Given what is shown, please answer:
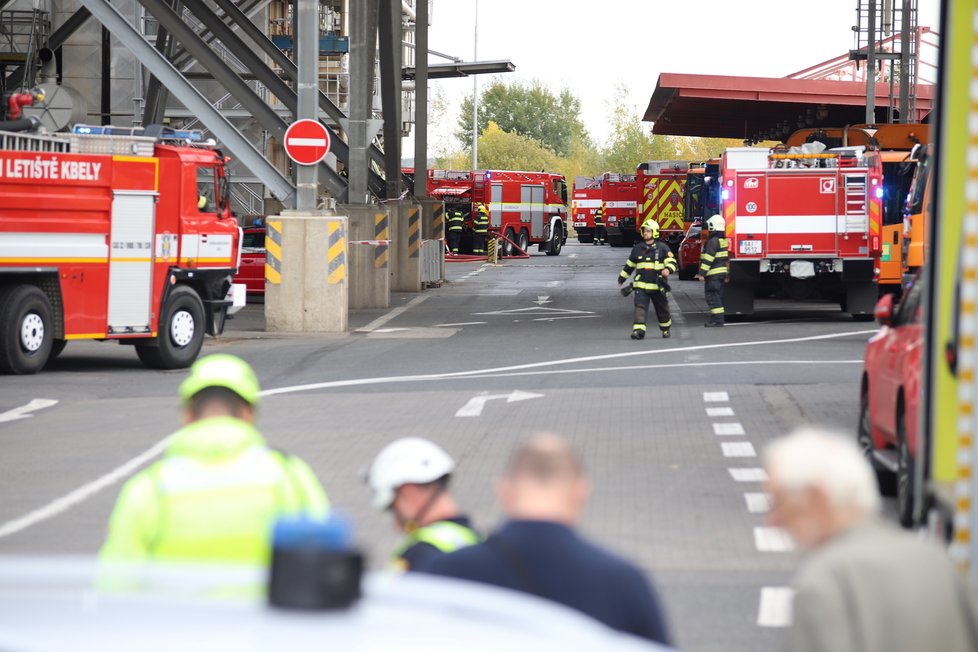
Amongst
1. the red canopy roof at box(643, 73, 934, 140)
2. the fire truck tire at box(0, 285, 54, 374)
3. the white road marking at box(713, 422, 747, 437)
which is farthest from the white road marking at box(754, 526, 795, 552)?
the red canopy roof at box(643, 73, 934, 140)

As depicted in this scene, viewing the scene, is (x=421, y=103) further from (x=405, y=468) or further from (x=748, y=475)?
(x=405, y=468)

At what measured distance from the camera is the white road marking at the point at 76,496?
33.4 feet

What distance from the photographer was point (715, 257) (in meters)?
26.5

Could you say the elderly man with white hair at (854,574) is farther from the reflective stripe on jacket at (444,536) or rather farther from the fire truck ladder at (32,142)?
the fire truck ladder at (32,142)

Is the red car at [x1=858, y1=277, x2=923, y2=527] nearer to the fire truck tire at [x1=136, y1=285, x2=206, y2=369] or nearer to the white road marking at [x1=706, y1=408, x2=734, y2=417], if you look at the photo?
the white road marking at [x1=706, y1=408, x2=734, y2=417]

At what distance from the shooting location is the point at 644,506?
10.7 m

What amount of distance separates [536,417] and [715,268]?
12020 millimetres

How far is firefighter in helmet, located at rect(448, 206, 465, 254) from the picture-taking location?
5881 cm

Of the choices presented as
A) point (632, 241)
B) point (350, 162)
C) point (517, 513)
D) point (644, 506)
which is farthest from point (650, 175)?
point (517, 513)

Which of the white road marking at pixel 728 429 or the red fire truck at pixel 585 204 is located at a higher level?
the red fire truck at pixel 585 204

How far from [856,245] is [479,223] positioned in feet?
102

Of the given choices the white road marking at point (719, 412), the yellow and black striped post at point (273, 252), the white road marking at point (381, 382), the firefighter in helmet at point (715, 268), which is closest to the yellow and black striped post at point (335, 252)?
the yellow and black striped post at point (273, 252)

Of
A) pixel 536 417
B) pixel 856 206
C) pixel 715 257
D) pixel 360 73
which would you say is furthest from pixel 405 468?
pixel 360 73

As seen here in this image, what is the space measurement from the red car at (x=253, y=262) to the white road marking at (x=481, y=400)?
14.7 meters
